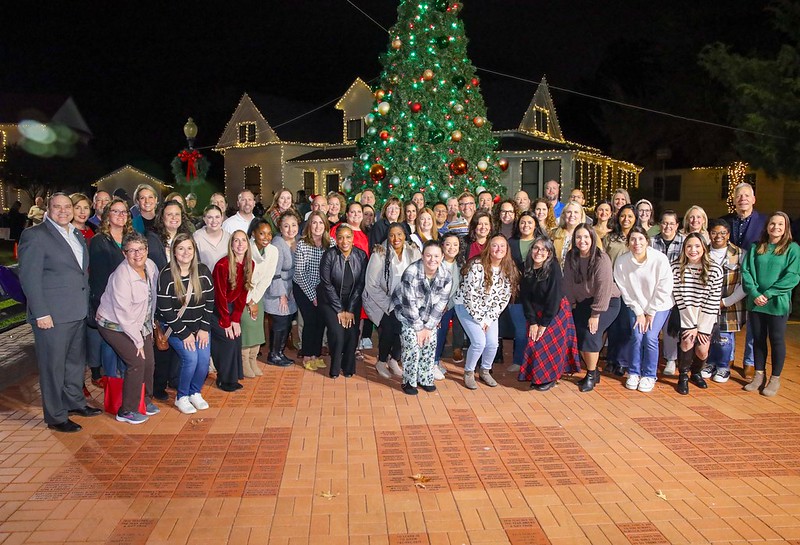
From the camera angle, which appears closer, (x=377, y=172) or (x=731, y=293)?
(x=731, y=293)

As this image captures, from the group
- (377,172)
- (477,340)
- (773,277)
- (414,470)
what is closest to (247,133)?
(377,172)

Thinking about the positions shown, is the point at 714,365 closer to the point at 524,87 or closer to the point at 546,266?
the point at 546,266

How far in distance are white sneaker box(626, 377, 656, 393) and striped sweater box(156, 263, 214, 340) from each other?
467cm

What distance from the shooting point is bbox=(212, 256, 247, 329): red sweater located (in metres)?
6.39

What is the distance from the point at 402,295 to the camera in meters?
6.63

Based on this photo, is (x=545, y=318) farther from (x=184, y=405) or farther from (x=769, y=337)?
(x=184, y=405)

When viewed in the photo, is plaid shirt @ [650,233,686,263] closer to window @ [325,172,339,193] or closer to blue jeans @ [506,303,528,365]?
blue jeans @ [506,303,528,365]

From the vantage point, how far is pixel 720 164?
91.7ft

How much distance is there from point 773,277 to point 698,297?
0.76m

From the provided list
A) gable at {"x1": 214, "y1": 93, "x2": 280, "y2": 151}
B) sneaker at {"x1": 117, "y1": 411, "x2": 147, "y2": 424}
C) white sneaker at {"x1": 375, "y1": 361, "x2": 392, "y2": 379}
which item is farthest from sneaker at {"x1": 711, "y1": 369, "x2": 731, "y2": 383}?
gable at {"x1": 214, "y1": 93, "x2": 280, "y2": 151}

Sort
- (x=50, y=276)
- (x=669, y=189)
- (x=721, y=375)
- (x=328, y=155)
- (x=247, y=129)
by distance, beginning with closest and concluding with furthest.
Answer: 1. (x=50, y=276)
2. (x=721, y=375)
3. (x=328, y=155)
4. (x=247, y=129)
5. (x=669, y=189)

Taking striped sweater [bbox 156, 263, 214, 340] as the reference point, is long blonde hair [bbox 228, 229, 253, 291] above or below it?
above

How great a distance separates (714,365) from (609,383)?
1305 mm

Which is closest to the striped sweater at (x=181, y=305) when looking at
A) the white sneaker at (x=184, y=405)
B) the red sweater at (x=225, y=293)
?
the red sweater at (x=225, y=293)
